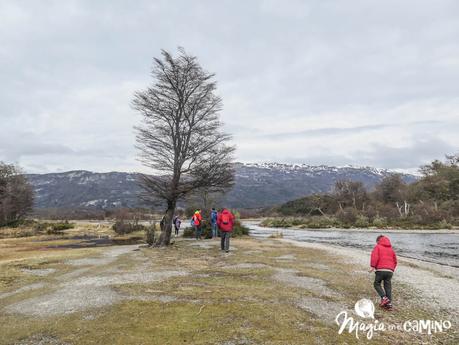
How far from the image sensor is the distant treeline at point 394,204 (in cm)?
6481

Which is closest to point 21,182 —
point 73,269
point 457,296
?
point 73,269

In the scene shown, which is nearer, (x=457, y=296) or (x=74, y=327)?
(x=74, y=327)

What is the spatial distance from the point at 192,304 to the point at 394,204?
8379cm

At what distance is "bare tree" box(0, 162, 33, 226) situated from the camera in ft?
221

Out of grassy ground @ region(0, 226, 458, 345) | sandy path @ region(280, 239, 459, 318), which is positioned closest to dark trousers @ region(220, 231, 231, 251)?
grassy ground @ region(0, 226, 458, 345)

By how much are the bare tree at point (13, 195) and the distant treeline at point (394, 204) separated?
50.8 meters

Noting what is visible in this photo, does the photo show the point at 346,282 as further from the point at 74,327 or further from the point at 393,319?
the point at 74,327

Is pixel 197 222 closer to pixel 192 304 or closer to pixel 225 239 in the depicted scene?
pixel 225 239

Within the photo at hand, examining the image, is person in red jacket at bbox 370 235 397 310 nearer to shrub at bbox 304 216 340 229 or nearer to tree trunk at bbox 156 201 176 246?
tree trunk at bbox 156 201 176 246

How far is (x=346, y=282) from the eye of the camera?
15023 millimetres

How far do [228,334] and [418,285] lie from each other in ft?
32.7

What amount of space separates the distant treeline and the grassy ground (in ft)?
170

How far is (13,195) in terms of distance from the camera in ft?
227

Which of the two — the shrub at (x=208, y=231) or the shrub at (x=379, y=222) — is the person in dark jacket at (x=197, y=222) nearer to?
the shrub at (x=208, y=231)
